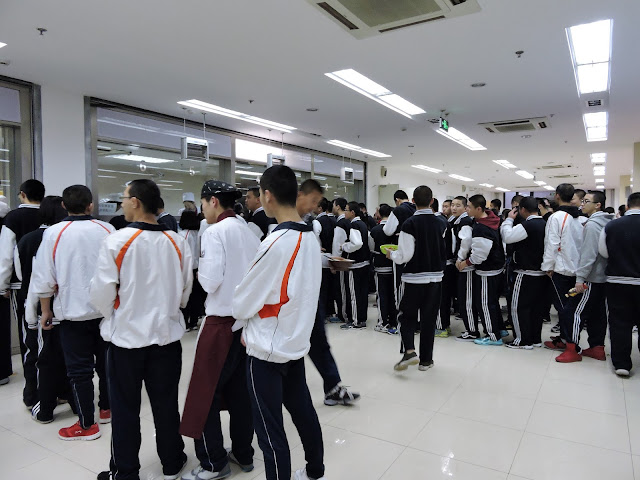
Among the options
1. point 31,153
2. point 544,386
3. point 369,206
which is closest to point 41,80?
point 31,153

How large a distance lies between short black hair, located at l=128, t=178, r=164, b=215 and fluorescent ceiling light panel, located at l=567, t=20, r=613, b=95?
4016 mm

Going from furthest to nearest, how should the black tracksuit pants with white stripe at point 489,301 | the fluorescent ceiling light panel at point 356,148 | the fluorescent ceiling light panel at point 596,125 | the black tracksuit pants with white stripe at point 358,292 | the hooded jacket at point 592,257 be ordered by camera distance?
the fluorescent ceiling light panel at point 356,148
the fluorescent ceiling light panel at point 596,125
the black tracksuit pants with white stripe at point 358,292
the black tracksuit pants with white stripe at point 489,301
the hooded jacket at point 592,257

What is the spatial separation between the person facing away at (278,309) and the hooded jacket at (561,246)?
3.43 m

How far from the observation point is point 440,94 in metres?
6.05

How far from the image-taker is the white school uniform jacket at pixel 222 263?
2176mm

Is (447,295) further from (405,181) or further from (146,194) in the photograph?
(405,181)

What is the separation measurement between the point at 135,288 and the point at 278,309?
2.47ft

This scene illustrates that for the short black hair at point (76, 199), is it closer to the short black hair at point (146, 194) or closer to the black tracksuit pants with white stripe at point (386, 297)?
the short black hair at point (146, 194)

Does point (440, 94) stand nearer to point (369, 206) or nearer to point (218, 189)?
point (218, 189)

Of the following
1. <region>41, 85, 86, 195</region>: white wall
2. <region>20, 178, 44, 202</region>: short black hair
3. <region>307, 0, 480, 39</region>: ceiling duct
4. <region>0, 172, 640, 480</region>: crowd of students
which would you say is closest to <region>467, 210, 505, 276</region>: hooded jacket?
<region>0, 172, 640, 480</region>: crowd of students

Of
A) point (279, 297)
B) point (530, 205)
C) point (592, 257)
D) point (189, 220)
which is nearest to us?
point (279, 297)

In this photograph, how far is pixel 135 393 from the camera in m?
2.12

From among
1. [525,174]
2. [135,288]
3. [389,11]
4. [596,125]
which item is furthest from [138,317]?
[525,174]

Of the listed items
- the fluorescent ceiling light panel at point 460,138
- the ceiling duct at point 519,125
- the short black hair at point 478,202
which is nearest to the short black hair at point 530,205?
the short black hair at point 478,202
